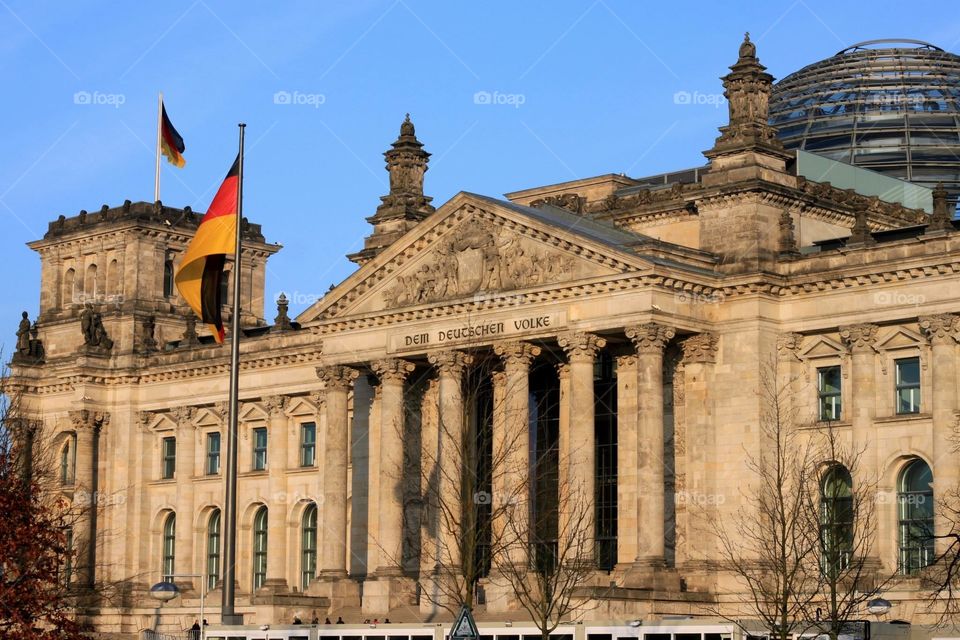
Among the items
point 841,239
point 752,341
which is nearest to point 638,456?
point 752,341

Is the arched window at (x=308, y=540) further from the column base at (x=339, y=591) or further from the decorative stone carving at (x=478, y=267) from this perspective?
the decorative stone carving at (x=478, y=267)

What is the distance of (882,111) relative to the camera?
8825 centimetres

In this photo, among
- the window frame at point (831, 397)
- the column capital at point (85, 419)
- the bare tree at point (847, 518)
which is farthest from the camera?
the column capital at point (85, 419)

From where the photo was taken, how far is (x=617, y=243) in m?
65.6

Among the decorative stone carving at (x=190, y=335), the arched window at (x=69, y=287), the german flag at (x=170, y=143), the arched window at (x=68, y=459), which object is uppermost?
the german flag at (x=170, y=143)

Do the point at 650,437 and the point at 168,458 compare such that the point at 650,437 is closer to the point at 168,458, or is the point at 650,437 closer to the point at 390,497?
the point at 390,497

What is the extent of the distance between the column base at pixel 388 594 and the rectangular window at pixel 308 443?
13.3 m

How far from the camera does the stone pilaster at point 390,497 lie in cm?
→ 7056

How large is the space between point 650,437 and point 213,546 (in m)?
32.2

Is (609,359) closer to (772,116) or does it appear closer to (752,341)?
(752,341)

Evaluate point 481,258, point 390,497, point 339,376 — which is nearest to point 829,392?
point 481,258

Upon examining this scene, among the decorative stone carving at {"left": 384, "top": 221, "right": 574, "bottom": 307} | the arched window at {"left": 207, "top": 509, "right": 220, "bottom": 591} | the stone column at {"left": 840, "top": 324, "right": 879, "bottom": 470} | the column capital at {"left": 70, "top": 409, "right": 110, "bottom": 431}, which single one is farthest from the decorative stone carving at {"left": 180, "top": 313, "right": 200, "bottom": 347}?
the stone column at {"left": 840, "top": 324, "right": 879, "bottom": 470}

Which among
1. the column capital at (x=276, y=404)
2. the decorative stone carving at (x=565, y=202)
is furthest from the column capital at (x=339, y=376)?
the decorative stone carving at (x=565, y=202)

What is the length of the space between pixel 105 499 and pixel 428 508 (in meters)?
25.1
